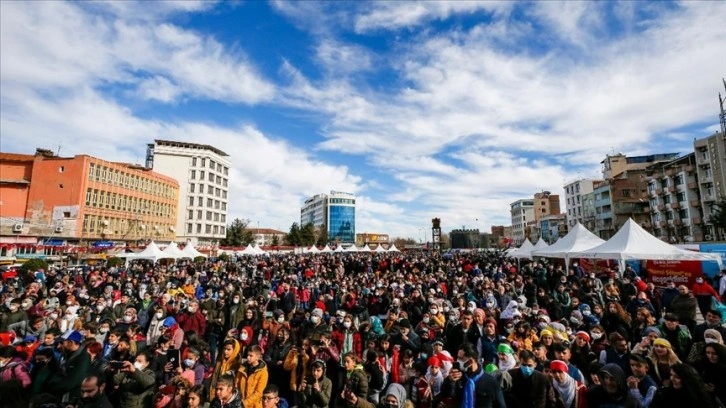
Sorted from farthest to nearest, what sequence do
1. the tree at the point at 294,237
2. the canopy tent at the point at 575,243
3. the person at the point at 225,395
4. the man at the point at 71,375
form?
the tree at the point at 294,237 → the canopy tent at the point at 575,243 → the man at the point at 71,375 → the person at the point at 225,395

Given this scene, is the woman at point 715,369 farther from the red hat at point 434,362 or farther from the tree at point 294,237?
the tree at point 294,237

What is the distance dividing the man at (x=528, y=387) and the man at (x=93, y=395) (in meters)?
4.79

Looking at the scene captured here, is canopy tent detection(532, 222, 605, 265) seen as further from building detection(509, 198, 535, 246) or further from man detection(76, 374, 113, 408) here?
building detection(509, 198, 535, 246)

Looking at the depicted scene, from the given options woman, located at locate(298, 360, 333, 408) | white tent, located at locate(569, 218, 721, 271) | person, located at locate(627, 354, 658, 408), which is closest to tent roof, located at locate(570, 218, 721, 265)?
white tent, located at locate(569, 218, 721, 271)

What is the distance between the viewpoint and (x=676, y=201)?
4897cm

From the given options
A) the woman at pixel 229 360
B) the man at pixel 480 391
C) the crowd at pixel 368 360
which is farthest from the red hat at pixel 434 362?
the woman at pixel 229 360

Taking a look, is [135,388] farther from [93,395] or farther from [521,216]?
[521,216]

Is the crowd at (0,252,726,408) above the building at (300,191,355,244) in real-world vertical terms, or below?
below

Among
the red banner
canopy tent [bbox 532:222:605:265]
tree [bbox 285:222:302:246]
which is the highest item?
tree [bbox 285:222:302:246]

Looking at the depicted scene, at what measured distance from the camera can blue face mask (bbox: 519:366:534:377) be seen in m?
4.47

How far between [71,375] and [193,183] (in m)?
66.3

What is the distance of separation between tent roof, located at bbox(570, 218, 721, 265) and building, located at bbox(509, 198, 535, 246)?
4190 inches

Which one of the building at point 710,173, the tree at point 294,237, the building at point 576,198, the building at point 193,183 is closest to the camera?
the building at point 710,173

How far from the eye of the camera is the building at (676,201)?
46031 mm
